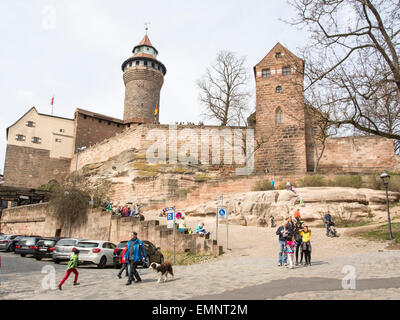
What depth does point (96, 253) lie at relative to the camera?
15367 mm

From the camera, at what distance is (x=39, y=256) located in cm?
1830

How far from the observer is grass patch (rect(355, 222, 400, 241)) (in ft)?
53.1

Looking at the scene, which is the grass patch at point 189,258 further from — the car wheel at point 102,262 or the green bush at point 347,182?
the green bush at point 347,182

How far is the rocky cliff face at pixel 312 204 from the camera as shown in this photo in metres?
21.7

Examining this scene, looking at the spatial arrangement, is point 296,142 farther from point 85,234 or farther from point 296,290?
point 296,290

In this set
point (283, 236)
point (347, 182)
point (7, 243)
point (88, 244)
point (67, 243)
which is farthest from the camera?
point (347, 182)

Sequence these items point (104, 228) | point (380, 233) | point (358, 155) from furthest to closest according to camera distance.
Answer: point (358, 155) → point (104, 228) → point (380, 233)

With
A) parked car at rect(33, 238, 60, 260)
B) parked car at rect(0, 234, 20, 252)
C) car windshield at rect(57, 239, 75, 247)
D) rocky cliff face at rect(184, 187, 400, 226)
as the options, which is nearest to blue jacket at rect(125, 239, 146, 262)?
car windshield at rect(57, 239, 75, 247)

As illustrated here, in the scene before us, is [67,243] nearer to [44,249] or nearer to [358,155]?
[44,249]

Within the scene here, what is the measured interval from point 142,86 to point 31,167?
19.4 m

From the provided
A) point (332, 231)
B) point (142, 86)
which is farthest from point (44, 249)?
point (142, 86)

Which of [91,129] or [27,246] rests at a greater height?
[91,129]

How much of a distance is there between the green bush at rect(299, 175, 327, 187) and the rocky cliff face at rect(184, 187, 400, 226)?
0.82 meters
